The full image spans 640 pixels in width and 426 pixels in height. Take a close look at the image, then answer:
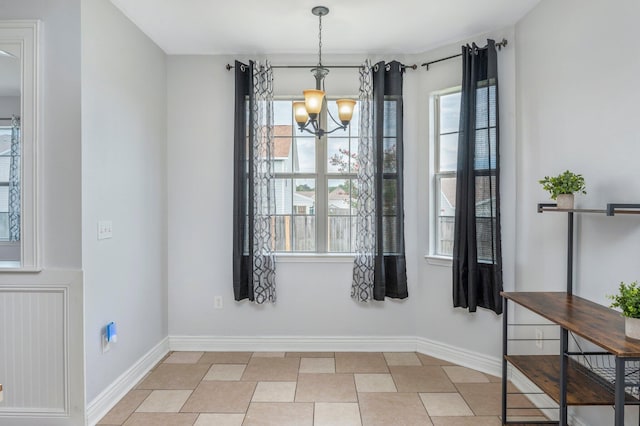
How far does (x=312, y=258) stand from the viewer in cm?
365

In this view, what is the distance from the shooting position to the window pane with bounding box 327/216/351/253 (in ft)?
12.2

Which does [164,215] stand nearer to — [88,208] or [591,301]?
[88,208]

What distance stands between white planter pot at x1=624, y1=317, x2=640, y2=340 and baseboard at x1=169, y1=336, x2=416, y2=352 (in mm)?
2236

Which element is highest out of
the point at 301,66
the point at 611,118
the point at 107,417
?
the point at 301,66

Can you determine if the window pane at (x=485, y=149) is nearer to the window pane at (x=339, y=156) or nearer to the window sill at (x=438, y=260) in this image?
the window sill at (x=438, y=260)

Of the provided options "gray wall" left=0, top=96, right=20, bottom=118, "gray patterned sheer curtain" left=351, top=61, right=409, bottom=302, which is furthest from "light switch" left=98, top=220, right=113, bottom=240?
"gray patterned sheer curtain" left=351, top=61, right=409, bottom=302

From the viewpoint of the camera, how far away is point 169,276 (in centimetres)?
367

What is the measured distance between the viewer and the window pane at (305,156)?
12.2 feet

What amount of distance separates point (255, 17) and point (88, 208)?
5.86 ft

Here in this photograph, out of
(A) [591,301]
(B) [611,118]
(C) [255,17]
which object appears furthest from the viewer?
(C) [255,17]

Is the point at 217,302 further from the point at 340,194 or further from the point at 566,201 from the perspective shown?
the point at 566,201

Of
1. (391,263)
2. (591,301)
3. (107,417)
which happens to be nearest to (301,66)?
(391,263)

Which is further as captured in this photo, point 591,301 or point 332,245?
point 332,245

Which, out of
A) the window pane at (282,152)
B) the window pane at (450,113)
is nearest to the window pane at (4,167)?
the window pane at (282,152)
